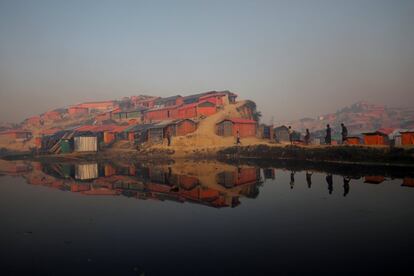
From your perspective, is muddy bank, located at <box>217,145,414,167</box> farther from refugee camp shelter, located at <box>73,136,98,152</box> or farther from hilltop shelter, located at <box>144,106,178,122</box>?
hilltop shelter, located at <box>144,106,178,122</box>

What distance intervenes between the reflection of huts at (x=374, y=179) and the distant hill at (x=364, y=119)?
5735cm

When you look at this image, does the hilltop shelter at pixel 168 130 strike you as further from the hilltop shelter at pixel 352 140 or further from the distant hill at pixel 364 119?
the distant hill at pixel 364 119

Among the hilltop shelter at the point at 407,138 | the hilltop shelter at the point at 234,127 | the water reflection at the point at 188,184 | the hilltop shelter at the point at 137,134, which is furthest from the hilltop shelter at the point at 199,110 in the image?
the hilltop shelter at the point at 407,138

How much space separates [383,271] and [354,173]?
17070 millimetres

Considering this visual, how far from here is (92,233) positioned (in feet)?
37.0

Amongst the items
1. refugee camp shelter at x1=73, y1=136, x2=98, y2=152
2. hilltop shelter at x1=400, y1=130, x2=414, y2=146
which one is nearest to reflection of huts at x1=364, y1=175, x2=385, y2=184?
hilltop shelter at x1=400, y1=130, x2=414, y2=146

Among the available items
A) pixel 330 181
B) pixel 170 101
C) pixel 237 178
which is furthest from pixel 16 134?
pixel 330 181

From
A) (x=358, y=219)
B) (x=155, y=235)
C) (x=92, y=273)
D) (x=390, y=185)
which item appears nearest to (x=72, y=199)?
(x=155, y=235)

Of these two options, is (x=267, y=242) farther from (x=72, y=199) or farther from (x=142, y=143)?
(x=142, y=143)

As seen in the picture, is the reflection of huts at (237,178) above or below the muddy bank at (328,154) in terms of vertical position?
below

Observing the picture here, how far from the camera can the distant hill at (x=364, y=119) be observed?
80.1 metres

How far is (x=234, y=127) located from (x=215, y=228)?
4019 cm

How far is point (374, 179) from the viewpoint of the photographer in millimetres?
20359

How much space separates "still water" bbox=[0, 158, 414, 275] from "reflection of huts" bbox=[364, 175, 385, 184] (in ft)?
0.21
